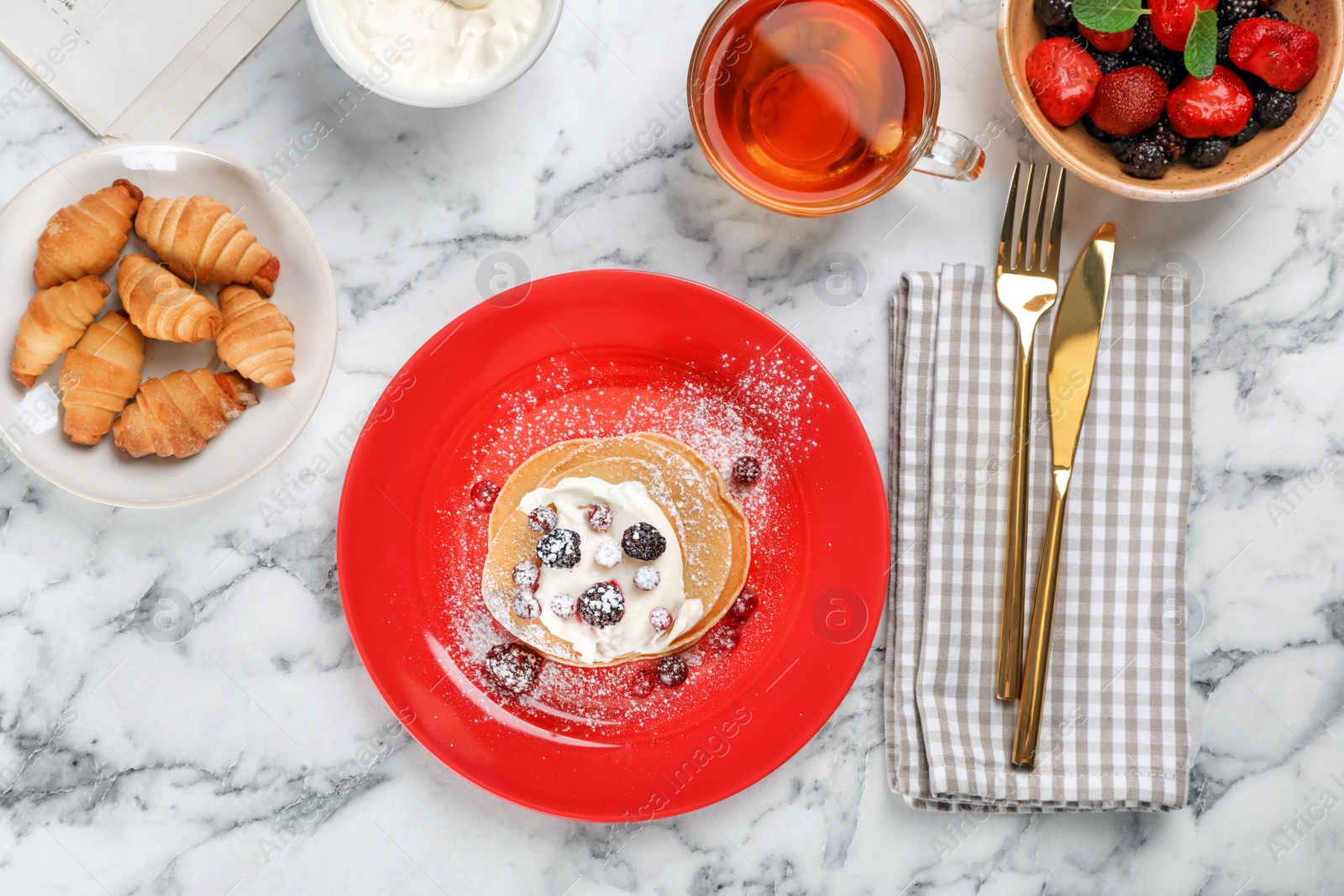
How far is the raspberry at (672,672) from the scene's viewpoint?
4.46 feet

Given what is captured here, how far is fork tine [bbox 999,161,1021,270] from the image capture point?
137 cm

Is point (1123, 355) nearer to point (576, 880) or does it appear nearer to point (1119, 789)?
point (1119, 789)

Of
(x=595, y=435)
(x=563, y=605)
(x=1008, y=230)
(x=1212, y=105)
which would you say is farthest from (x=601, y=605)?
(x=1212, y=105)

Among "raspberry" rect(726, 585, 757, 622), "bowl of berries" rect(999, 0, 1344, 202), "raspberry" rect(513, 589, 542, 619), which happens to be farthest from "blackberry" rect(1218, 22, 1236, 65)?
"raspberry" rect(513, 589, 542, 619)

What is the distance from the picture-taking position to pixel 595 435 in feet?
4.65

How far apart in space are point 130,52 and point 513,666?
1.15 meters

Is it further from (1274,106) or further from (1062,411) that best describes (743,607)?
(1274,106)

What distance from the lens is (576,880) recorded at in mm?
1470

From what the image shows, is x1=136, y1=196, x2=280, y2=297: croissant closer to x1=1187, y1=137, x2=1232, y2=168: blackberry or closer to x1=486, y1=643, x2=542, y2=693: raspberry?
x1=486, y1=643, x2=542, y2=693: raspberry

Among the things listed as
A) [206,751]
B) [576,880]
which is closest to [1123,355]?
[576,880]

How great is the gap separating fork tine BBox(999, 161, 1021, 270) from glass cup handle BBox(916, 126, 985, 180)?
131 mm

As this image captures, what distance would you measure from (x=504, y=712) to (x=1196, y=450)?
1251 millimetres

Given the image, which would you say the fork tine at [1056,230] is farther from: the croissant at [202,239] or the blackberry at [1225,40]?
the croissant at [202,239]

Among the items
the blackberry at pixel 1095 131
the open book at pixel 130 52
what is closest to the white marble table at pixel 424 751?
the open book at pixel 130 52
